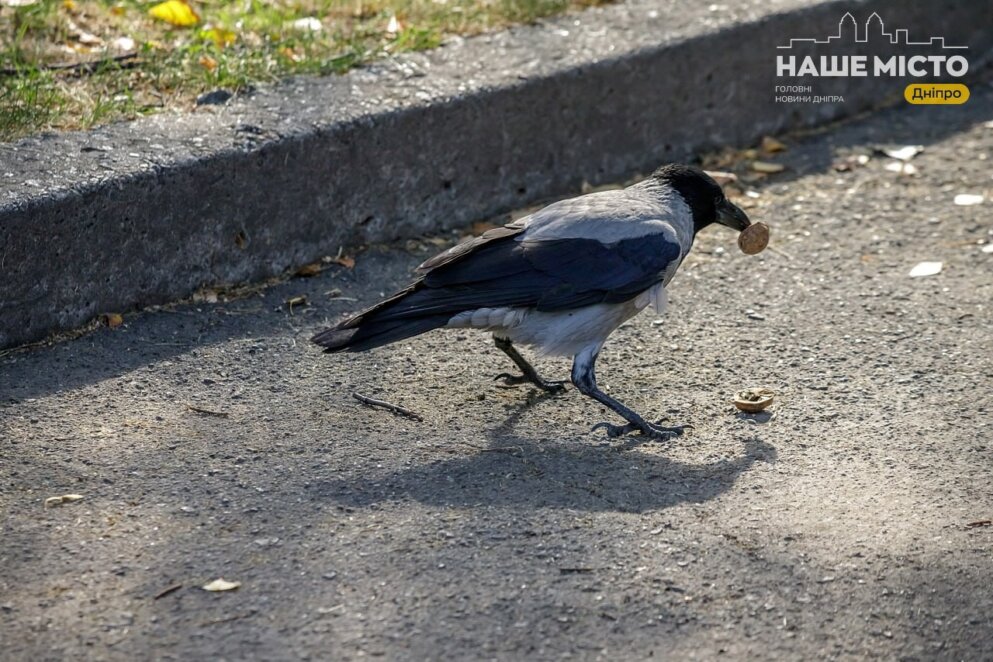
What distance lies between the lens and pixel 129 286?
4.50 m

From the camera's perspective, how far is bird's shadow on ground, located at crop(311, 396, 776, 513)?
353 cm

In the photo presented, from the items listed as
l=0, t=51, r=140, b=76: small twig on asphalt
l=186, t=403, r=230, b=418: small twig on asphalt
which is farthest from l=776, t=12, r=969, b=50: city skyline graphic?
l=186, t=403, r=230, b=418: small twig on asphalt

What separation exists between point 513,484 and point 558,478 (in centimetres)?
15

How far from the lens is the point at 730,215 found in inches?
183

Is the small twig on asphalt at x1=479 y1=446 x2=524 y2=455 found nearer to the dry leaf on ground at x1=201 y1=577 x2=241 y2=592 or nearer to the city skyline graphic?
the dry leaf on ground at x1=201 y1=577 x2=241 y2=592

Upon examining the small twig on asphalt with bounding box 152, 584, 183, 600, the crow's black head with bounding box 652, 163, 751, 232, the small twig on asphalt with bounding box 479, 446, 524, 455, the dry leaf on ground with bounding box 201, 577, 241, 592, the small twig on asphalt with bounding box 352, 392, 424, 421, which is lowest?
the small twig on asphalt with bounding box 479, 446, 524, 455

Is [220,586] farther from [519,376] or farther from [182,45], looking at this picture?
[182,45]

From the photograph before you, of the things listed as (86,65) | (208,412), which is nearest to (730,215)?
(208,412)

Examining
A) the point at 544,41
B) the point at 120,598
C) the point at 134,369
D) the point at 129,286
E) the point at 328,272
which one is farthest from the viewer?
the point at 544,41

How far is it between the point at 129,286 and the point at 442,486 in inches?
63.8

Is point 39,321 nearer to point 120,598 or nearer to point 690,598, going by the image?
point 120,598

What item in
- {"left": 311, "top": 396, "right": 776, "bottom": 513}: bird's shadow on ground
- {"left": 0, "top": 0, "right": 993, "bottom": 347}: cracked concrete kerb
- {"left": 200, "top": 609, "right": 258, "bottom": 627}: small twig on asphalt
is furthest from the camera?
{"left": 0, "top": 0, "right": 993, "bottom": 347}: cracked concrete kerb

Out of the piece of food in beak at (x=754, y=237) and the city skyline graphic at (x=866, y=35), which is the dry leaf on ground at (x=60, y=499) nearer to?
the piece of food in beak at (x=754, y=237)

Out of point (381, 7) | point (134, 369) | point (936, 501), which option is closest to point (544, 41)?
point (381, 7)
